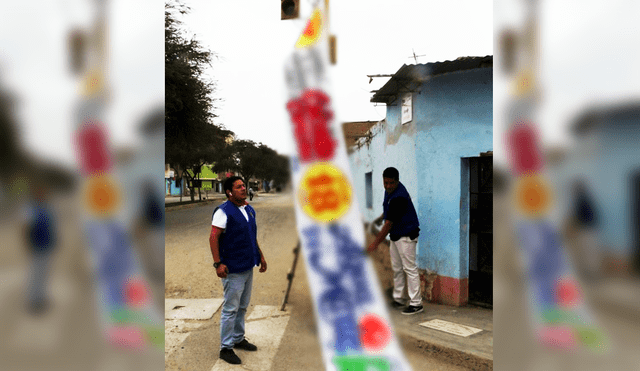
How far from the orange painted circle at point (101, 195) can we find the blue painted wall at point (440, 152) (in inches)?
85.8

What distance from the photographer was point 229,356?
277cm

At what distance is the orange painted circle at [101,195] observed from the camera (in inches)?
52.9

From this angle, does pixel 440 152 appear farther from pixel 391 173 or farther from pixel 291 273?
pixel 291 273

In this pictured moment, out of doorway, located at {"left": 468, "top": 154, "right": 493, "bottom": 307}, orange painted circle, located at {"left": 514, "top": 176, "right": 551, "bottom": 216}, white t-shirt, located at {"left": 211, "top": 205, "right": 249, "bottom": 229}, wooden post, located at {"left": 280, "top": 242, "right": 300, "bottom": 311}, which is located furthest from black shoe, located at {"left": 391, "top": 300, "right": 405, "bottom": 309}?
orange painted circle, located at {"left": 514, "top": 176, "right": 551, "bottom": 216}

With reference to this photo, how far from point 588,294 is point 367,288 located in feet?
5.30

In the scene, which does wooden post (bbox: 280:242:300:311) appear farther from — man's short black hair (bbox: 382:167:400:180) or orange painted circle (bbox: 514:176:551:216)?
orange painted circle (bbox: 514:176:551:216)

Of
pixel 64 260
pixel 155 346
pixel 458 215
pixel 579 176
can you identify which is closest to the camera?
pixel 579 176

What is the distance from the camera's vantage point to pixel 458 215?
10.7 feet

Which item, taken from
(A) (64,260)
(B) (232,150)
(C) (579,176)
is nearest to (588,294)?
(C) (579,176)

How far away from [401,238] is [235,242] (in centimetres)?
139

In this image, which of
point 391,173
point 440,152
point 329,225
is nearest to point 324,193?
point 329,225

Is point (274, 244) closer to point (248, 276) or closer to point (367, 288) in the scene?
point (248, 276)

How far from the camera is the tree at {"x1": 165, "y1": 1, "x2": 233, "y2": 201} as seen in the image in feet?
9.29

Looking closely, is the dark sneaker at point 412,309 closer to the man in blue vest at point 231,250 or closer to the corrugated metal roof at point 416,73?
the man in blue vest at point 231,250
